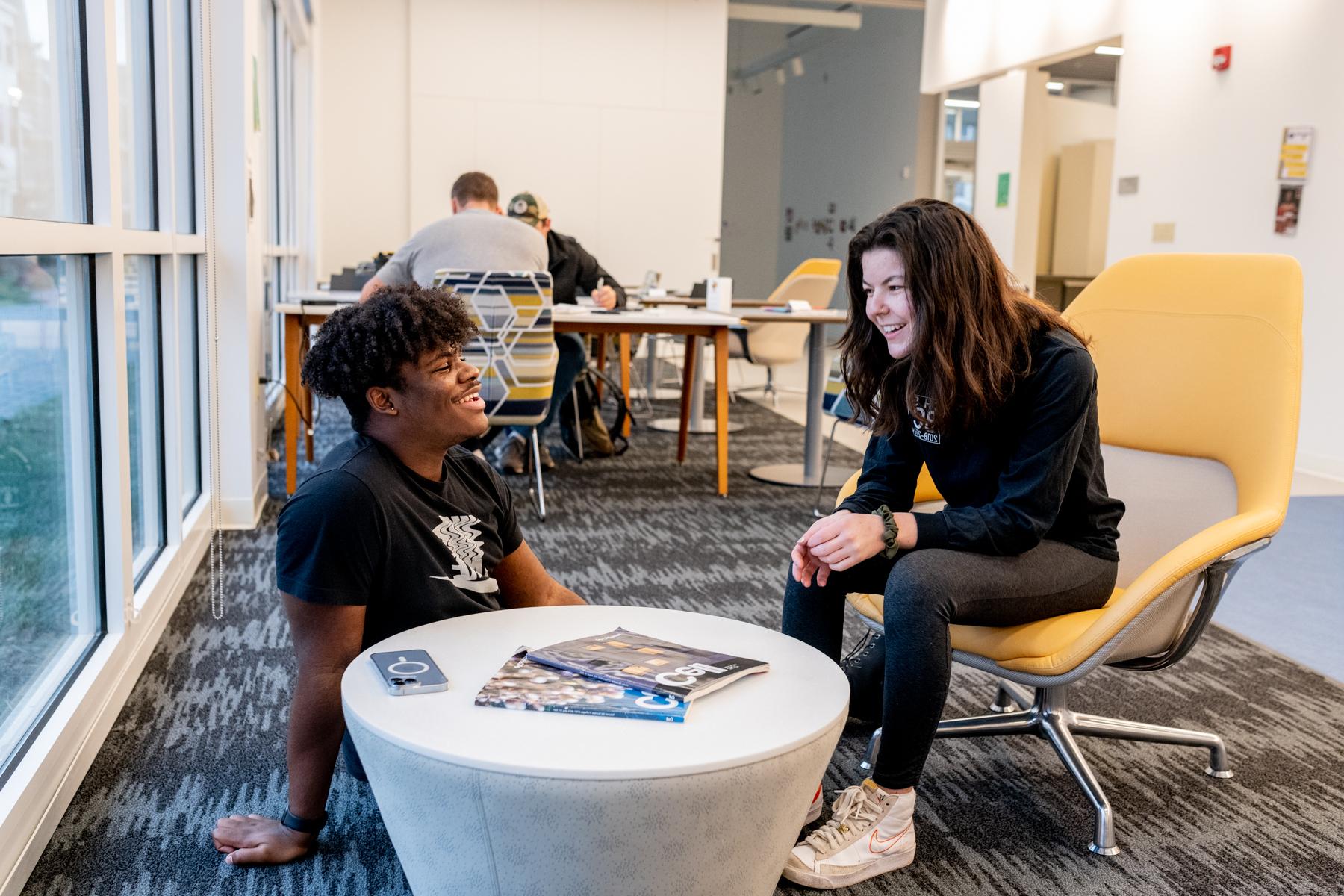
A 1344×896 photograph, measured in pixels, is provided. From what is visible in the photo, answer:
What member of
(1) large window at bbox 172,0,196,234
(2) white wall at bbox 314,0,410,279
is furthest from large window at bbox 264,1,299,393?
(1) large window at bbox 172,0,196,234

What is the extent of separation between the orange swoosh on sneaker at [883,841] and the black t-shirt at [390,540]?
2.13 ft

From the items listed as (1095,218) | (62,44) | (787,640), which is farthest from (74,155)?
(1095,218)

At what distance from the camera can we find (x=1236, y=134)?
5910mm

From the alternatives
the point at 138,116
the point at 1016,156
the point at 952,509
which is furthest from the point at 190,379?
the point at 1016,156

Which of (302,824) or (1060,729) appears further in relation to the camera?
(1060,729)

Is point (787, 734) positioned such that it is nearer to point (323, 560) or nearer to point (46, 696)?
point (323, 560)

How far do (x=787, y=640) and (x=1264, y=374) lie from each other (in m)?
1.00

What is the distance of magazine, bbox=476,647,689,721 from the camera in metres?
1.25

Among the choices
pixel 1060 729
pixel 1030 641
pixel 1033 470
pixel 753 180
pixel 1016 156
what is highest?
pixel 753 180

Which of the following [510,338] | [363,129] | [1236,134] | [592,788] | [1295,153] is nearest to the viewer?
[592,788]

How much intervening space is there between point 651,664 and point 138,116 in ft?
7.44

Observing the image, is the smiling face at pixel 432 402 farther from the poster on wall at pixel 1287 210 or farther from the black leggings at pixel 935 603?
the poster on wall at pixel 1287 210

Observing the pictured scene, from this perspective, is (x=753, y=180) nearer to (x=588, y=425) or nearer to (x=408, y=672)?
(x=588, y=425)

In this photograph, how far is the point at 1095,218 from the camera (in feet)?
31.1
